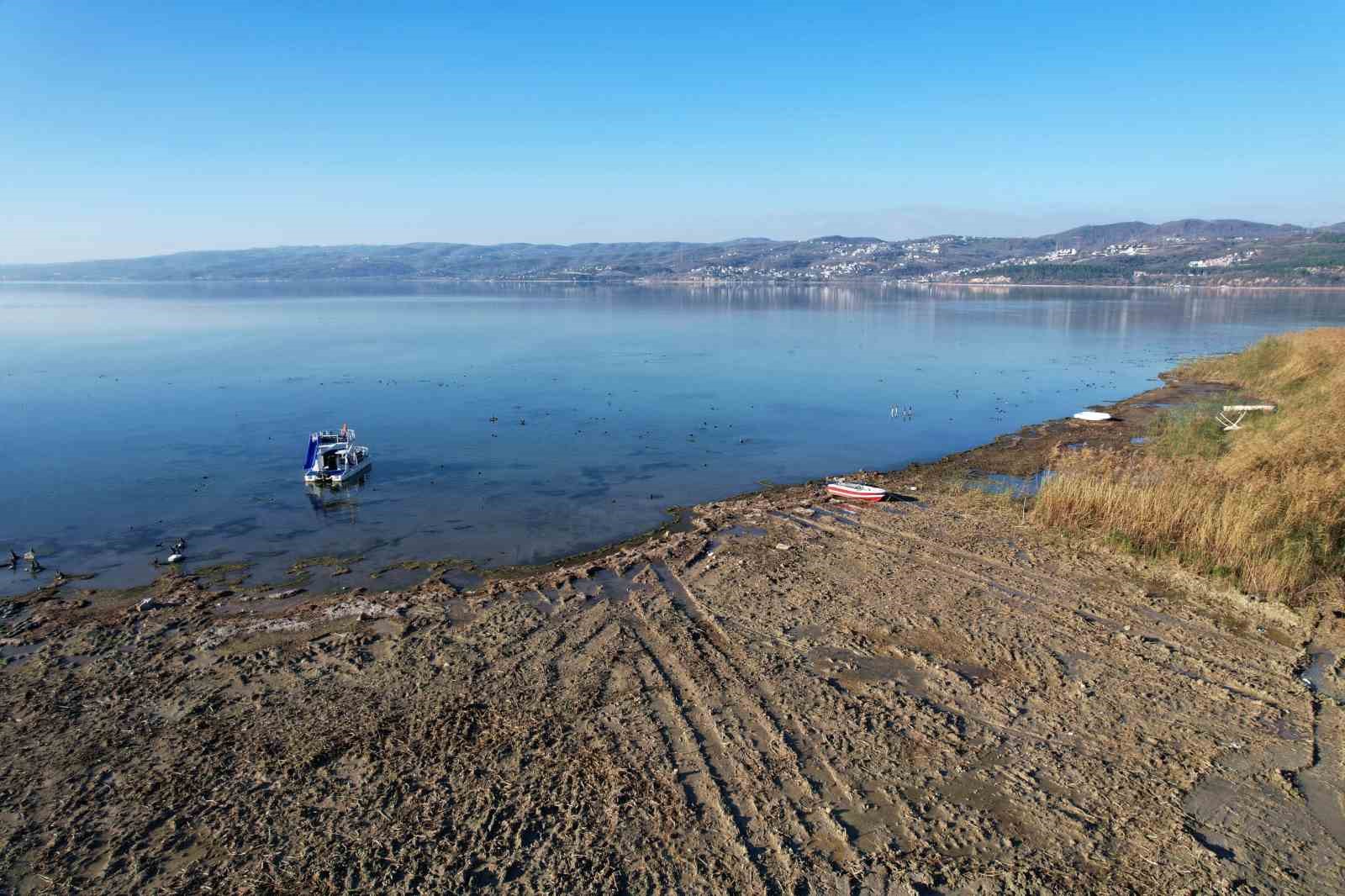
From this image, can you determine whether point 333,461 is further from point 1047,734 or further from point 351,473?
point 1047,734

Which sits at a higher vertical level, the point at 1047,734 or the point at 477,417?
the point at 477,417

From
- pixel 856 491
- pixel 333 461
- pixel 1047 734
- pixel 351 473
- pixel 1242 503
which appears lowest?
pixel 1047 734

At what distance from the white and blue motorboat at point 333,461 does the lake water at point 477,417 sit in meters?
0.54

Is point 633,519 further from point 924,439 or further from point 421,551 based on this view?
point 924,439

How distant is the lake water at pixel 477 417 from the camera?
68.3 ft

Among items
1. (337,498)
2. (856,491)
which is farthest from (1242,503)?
(337,498)

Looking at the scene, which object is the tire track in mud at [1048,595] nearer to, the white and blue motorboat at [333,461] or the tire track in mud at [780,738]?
the tire track in mud at [780,738]

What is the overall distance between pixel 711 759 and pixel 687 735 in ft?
2.08

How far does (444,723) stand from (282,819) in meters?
2.42

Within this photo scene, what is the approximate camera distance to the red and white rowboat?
21781 mm

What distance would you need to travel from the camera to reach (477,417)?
36500 mm

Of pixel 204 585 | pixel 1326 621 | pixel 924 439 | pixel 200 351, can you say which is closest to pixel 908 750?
pixel 1326 621

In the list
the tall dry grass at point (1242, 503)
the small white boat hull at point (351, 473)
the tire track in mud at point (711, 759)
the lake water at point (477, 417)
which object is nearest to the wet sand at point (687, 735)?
the tire track in mud at point (711, 759)

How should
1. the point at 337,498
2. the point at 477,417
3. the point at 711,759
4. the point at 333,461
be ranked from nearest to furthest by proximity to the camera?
the point at 711,759 < the point at 337,498 < the point at 333,461 < the point at 477,417
